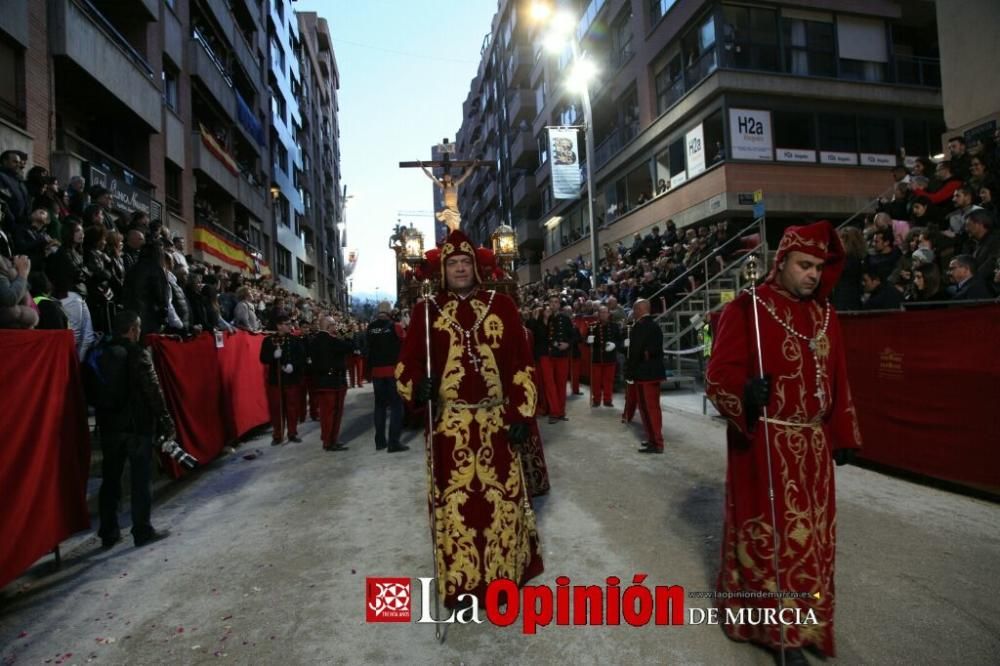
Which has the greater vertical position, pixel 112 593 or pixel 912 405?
pixel 912 405

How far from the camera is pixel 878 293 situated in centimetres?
721

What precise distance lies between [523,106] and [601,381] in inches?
1386

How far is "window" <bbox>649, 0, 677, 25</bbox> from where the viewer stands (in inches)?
887

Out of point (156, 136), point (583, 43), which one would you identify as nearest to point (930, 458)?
point (156, 136)

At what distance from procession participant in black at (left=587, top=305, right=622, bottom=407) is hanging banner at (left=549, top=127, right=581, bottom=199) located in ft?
33.4

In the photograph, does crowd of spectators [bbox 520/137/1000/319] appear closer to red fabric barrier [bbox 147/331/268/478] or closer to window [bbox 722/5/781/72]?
red fabric barrier [bbox 147/331/268/478]

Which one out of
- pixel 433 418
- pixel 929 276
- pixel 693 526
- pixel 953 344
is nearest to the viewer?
pixel 433 418

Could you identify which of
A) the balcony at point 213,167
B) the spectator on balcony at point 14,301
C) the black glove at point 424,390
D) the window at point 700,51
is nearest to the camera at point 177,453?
the spectator on balcony at point 14,301

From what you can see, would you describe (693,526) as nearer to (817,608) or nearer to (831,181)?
(817,608)

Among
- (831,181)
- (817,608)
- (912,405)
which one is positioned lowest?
(817,608)

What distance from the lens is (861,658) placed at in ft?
9.91

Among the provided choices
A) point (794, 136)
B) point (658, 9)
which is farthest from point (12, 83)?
point (658, 9)

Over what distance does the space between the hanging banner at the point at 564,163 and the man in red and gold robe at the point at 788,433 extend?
761 inches

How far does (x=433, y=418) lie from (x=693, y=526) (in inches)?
109
